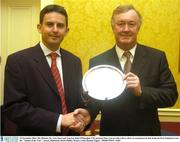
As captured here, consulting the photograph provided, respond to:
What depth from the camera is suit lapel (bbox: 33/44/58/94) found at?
2.66 feet

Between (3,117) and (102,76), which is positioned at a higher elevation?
(102,76)

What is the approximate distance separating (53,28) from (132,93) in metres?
0.27

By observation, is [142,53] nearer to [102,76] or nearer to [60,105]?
[102,76]

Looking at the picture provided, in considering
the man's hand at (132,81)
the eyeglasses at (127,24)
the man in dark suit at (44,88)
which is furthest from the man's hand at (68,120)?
the eyeglasses at (127,24)

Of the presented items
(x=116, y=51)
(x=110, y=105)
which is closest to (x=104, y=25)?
(x=116, y=51)

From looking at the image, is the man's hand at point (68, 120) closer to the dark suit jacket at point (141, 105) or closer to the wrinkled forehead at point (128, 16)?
the dark suit jacket at point (141, 105)

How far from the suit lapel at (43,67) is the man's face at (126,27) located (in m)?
0.21

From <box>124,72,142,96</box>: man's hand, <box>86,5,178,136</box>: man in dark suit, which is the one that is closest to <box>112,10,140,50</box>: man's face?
<box>86,5,178,136</box>: man in dark suit

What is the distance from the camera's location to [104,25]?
1.10 meters

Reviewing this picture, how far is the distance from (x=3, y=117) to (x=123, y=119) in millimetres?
330

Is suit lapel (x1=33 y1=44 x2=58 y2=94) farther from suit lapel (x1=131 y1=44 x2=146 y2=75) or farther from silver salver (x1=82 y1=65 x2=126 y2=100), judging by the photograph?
suit lapel (x1=131 y1=44 x2=146 y2=75)

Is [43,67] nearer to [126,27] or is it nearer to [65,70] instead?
[65,70]

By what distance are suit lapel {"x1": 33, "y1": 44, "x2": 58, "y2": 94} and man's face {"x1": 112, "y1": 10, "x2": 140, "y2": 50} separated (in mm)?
213

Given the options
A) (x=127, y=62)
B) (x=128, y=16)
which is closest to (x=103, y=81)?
(x=127, y=62)
